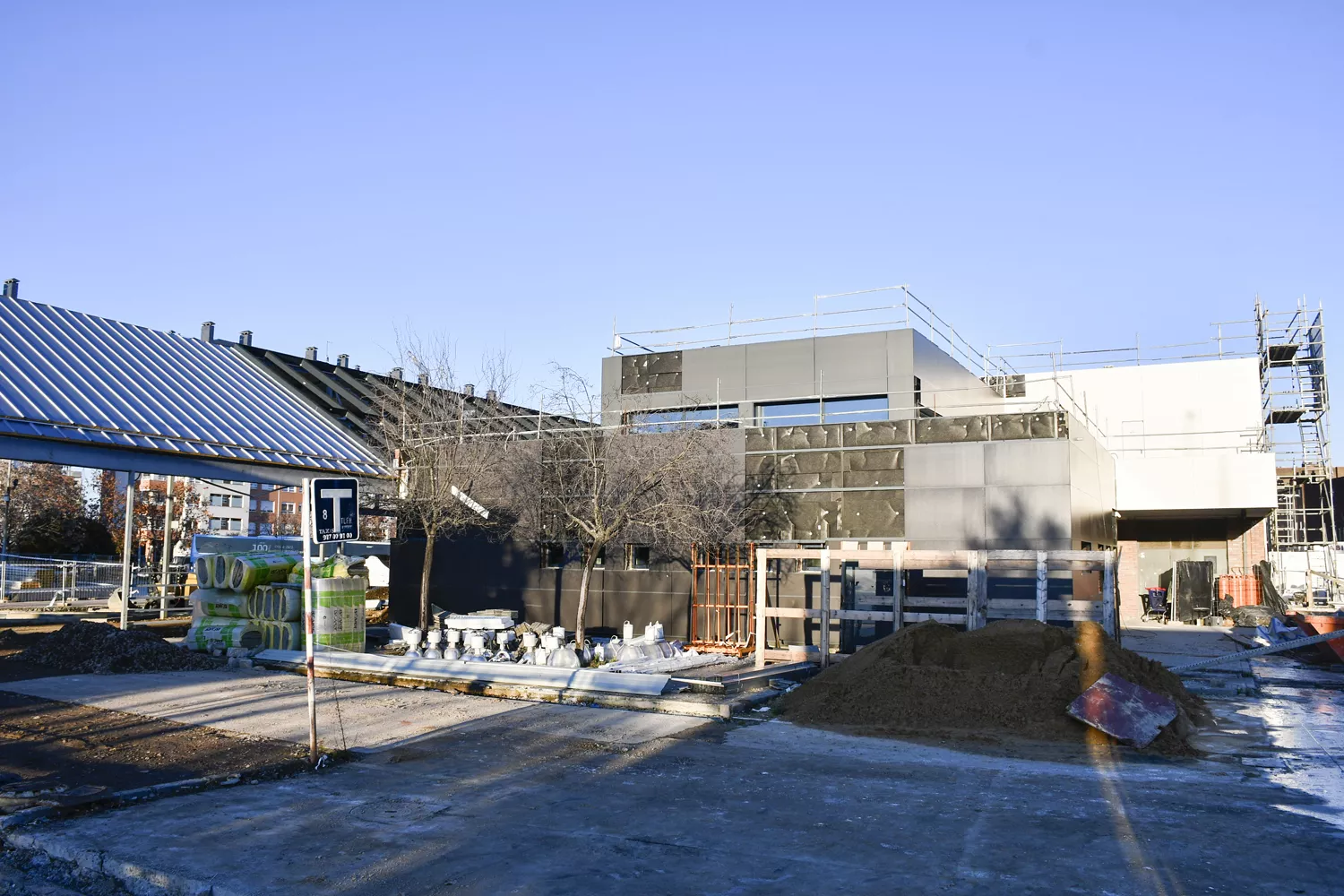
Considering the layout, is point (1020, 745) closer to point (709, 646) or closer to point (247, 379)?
point (709, 646)

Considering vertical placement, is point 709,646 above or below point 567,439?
below

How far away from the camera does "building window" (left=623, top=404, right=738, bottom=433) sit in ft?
72.0

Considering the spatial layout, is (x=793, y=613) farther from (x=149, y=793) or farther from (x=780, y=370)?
(x=780, y=370)

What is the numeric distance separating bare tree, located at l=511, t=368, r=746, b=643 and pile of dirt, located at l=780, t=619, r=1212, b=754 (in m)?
5.94

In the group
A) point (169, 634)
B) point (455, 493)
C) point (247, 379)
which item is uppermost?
point (247, 379)

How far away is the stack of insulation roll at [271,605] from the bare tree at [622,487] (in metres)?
4.27

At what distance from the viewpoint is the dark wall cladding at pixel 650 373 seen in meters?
30.2

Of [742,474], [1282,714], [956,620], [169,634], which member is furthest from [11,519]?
[1282,714]

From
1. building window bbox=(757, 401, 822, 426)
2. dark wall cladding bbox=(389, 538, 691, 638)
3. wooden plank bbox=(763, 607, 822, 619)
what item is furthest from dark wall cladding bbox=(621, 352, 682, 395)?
wooden plank bbox=(763, 607, 822, 619)

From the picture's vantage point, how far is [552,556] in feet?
76.6

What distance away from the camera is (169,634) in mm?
22938

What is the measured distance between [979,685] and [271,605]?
40.7 feet

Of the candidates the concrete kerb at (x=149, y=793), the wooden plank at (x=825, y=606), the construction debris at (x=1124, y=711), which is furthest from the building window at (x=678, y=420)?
the concrete kerb at (x=149, y=793)

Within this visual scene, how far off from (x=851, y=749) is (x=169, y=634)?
18.0m
